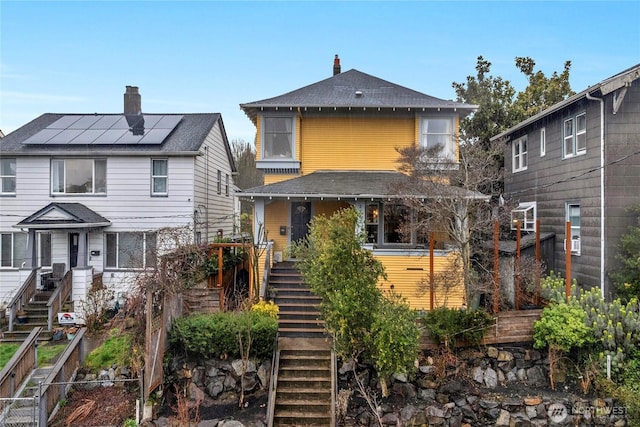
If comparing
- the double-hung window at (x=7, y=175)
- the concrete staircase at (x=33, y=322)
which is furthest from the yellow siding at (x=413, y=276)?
the double-hung window at (x=7, y=175)

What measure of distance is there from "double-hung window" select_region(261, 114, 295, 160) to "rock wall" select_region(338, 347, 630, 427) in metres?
8.39

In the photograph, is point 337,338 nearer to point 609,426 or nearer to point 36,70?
point 609,426

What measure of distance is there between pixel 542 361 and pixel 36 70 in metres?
→ 22.9

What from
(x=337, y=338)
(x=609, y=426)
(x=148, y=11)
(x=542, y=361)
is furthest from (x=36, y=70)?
(x=609, y=426)

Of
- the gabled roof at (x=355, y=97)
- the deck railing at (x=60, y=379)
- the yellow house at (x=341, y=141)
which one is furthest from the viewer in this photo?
the gabled roof at (x=355, y=97)

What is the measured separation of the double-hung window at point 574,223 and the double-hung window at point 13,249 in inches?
785

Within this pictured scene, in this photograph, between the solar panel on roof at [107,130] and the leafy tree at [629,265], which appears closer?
the leafy tree at [629,265]

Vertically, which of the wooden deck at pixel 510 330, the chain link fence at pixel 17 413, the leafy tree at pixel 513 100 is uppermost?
the leafy tree at pixel 513 100

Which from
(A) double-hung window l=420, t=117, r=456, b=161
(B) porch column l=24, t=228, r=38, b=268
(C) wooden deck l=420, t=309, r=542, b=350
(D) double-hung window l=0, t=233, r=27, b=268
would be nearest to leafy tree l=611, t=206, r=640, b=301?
(C) wooden deck l=420, t=309, r=542, b=350

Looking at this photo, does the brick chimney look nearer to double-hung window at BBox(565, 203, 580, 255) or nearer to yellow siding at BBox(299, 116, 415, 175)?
yellow siding at BBox(299, 116, 415, 175)

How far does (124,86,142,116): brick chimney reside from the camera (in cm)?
1770

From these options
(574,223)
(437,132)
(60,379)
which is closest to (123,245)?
(60,379)

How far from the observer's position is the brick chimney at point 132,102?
17.7m

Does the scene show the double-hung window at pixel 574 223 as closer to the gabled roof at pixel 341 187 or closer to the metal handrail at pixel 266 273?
the gabled roof at pixel 341 187
